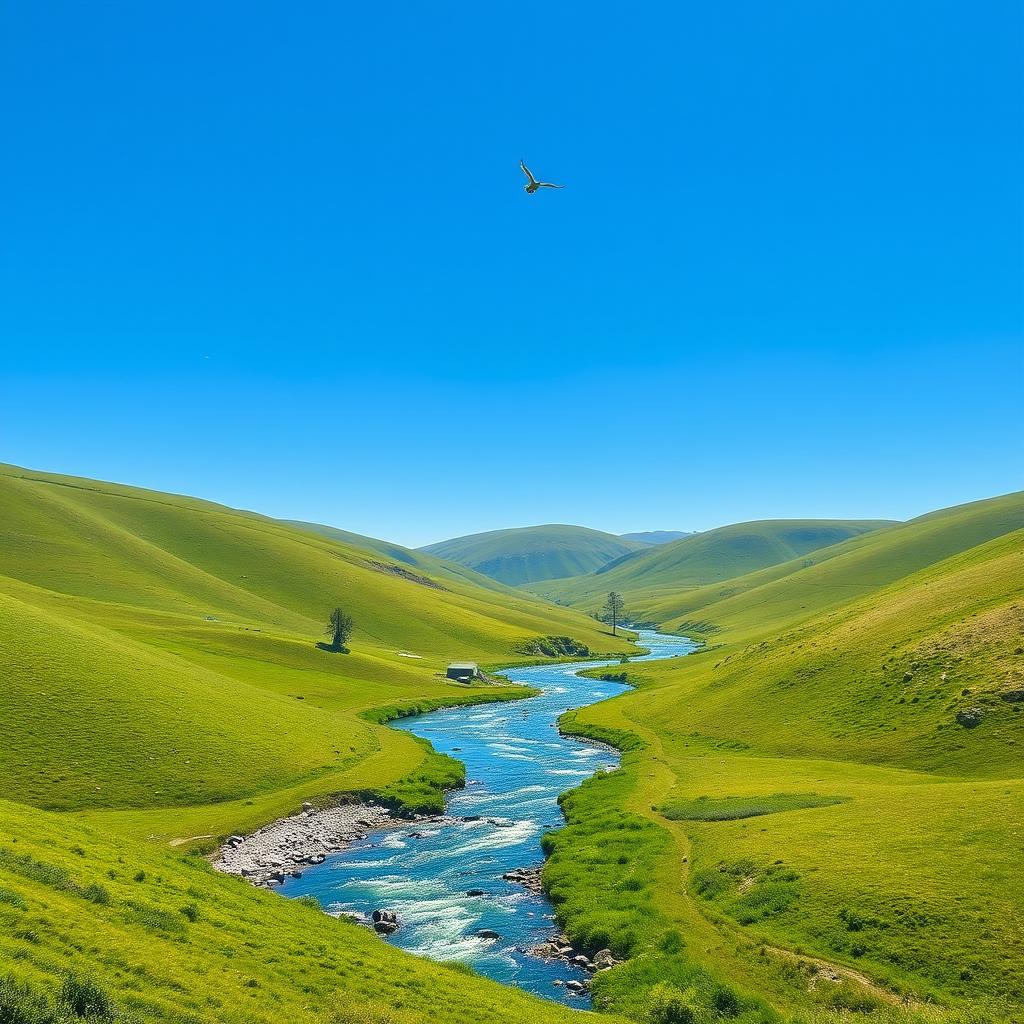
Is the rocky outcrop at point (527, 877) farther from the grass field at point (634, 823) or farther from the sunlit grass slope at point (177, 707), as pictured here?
the sunlit grass slope at point (177, 707)

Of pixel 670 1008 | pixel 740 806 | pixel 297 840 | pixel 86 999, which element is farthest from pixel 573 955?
pixel 86 999

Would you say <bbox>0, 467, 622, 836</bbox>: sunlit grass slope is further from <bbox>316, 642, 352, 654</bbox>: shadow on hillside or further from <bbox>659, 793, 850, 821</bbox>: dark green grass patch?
<bbox>659, 793, 850, 821</bbox>: dark green grass patch

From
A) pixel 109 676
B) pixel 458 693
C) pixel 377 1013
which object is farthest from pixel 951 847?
pixel 458 693

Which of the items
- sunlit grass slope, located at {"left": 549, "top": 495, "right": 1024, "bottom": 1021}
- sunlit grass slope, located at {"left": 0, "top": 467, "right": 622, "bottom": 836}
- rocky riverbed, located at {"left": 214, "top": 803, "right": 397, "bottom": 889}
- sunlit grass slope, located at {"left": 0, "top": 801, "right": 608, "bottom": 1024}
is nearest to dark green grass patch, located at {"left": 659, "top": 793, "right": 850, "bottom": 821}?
sunlit grass slope, located at {"left": 549, "top": 495, "right": 1024, "bottom": 1021}

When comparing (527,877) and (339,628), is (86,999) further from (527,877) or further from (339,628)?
(339,628)

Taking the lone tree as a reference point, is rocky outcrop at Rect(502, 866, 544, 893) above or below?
below

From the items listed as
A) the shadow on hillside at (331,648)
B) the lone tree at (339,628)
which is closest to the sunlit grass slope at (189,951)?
the shadow on hillside at (331,648)
